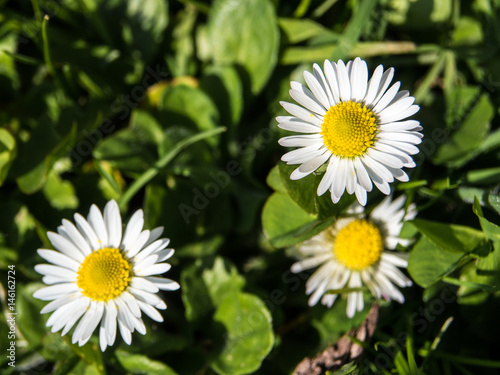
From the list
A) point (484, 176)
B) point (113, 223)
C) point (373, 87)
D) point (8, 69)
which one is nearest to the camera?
point (373, 87)

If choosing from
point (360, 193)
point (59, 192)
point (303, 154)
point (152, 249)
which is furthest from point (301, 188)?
point (59, 192)

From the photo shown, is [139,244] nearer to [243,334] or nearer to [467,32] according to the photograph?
[243,334]

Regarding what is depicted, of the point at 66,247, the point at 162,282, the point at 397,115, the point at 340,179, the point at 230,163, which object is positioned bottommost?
the point at 230,163

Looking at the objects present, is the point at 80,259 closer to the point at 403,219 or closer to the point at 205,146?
the point at 205,146

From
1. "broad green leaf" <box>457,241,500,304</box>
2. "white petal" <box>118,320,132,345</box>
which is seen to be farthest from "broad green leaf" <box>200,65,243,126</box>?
"broad green leaf" <box>457,241,500,304</box>

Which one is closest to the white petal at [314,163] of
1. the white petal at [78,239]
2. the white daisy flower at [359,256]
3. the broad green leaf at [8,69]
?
the white daisy flower at [359,256]

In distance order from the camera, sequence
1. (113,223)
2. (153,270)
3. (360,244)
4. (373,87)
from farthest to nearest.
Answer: (360,244) < (113,223) < (153,270) < (373,87)

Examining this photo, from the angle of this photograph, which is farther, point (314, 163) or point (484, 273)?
point (484, 273)
